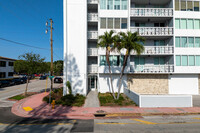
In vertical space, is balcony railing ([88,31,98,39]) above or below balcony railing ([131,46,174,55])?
above

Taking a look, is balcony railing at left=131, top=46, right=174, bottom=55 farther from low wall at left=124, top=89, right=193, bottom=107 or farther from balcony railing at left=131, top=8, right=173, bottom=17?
low wall at left=124, top=89, right=193, bottom=107

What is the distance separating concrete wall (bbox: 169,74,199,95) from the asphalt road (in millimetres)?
9283

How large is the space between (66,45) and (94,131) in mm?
12208

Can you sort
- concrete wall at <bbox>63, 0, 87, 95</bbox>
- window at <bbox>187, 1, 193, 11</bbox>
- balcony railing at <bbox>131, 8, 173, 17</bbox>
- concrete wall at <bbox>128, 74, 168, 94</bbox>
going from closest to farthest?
concrete wall at <bbox>63, 0, 87, 95</bbox>
balcony railing at <bbox>131, 8, 173, 17</bbox>
window at <bbox>187, 1, 193, 11</bbox>
concrete wall at <bbox>128, 74, 168, 94</bbox>

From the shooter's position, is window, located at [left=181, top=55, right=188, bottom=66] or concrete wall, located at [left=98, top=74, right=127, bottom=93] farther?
concrete wall, located at [left=98, top=74, right=127, bottom=93]

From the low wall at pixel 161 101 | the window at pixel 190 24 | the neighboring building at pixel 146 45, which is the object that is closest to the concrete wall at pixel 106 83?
the neighboring building at pixel 146 45

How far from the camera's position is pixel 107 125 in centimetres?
832

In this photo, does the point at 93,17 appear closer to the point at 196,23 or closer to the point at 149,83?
the point at 149,83

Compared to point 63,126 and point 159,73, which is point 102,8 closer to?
point 159,73

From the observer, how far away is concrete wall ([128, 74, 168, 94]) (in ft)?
60.7

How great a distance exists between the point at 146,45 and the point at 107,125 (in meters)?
15.1

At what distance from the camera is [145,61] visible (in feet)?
62.0

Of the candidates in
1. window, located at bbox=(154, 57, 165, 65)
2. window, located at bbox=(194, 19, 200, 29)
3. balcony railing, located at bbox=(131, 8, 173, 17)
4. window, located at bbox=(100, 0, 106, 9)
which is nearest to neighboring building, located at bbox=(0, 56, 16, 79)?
window, located at bbox=(100, 0, 106, 9)

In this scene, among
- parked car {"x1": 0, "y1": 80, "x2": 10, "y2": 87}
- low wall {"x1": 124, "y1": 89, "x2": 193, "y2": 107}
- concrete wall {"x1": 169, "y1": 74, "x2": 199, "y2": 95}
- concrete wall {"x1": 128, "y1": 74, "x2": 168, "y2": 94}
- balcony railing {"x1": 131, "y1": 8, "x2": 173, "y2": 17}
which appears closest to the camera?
low wall {"x1": 124, "y1": 89, "x2": 193, "y2": 107}
